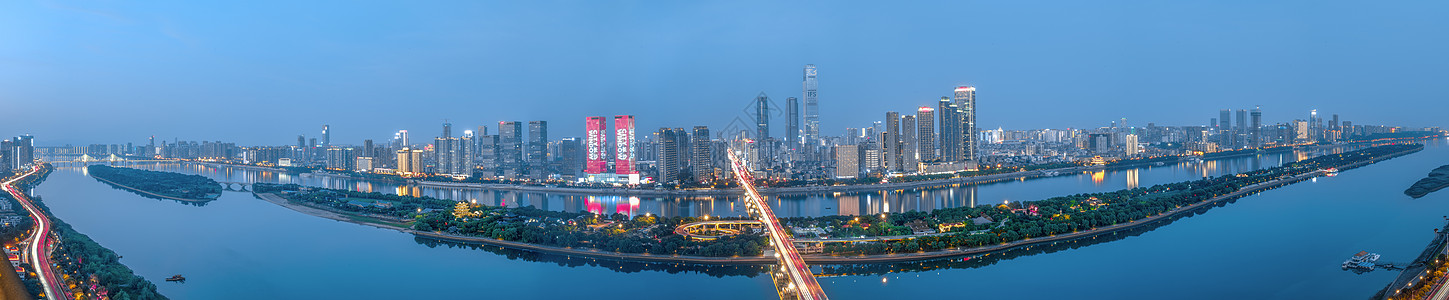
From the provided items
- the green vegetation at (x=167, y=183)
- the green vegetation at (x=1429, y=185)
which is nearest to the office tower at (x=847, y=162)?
the green vegetation at (x=1429, y=185)

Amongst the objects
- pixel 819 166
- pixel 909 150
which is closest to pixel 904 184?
pixel 909 150

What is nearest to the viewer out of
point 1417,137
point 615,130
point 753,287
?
point 753,287

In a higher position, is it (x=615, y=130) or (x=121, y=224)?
(x=615, y=130)

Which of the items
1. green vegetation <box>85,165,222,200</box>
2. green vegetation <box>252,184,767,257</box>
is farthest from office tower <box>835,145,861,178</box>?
green vegetation <box>85,165,222,200</box>

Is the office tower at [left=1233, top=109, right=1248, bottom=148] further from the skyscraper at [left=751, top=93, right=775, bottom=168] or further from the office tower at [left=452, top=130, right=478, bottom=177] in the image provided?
the office tower at [left=452, top=130, right=478, bottom=177]

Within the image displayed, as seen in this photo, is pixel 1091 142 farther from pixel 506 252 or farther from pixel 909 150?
pixel 506 252
